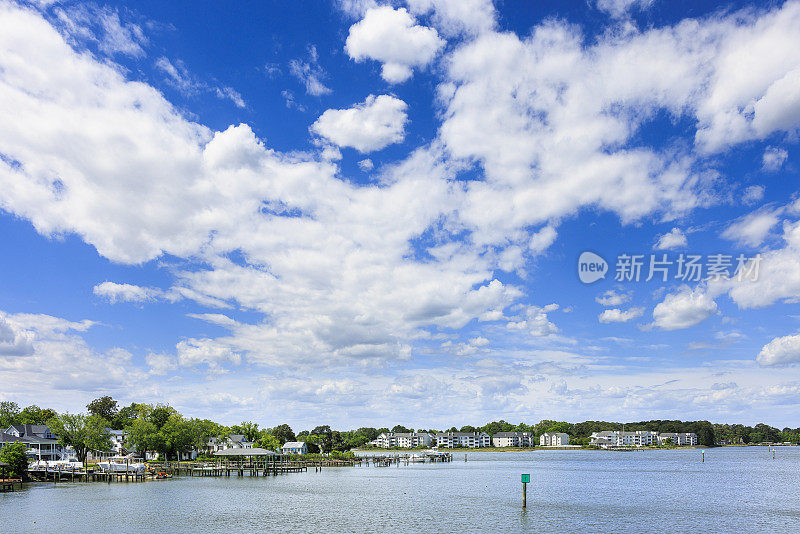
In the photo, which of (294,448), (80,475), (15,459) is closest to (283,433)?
(294,448)

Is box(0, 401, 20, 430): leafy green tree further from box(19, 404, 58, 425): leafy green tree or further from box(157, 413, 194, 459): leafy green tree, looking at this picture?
box(157, 413, 194, 459): leafy green tree

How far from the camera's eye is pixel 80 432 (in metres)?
115

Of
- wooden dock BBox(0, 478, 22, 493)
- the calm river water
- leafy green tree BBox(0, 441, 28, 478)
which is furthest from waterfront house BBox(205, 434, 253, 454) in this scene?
wooden dock BBox(0, 478, 22, 493)

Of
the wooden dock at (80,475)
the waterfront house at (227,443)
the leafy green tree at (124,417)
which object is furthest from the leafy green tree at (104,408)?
the wooden dock at (80,475)

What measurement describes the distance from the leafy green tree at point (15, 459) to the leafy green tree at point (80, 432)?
874 inches

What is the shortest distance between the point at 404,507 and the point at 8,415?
143 metres

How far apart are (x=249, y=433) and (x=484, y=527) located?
128 meters

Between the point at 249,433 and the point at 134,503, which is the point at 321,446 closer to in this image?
the point at 249,433

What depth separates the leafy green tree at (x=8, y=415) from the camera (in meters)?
142

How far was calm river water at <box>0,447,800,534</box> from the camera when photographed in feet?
164

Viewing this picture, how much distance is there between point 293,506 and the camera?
64000 mm

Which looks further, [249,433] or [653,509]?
[249,433]

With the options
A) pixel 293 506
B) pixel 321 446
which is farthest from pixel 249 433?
pixel 293 506

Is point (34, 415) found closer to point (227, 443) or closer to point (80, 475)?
point (227, 443)
